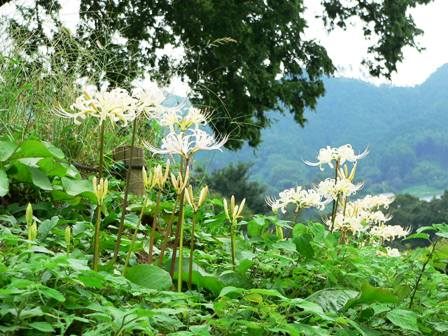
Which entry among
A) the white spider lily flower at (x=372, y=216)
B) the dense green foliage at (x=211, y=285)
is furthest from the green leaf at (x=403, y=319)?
the white spider lily flower at (x=372, y=216)

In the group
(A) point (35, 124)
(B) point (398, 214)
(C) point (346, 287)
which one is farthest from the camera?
(B) point (398, 214)

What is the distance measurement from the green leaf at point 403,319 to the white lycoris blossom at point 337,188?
39.1 inches

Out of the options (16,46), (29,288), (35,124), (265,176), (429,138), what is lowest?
(29,288)

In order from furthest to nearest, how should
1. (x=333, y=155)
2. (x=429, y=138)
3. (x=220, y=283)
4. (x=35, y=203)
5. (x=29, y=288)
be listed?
(x=429, y=138), (x=35, y=203), (x=333, y=155), (x=220, y=283), (x=29, y=288)

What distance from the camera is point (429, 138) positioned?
268 feet

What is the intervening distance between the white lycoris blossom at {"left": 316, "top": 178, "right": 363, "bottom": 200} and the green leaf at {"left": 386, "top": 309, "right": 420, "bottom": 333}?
3.26ft

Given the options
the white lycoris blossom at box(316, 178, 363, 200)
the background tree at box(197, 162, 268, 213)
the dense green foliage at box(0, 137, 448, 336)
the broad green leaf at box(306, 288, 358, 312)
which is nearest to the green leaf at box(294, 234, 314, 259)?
the dense green foliage at box(0, 137, 448, 336)

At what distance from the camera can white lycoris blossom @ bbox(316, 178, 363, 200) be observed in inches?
122

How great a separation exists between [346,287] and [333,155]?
757 mm

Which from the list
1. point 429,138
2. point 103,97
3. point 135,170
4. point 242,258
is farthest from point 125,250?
point 429,138

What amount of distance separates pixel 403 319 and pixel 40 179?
1787 millimetres

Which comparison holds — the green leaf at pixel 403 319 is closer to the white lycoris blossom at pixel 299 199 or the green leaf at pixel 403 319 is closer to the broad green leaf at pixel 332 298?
the broad green leaf at pixel 332 298

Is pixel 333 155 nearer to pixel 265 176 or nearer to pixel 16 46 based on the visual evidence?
pixel 16 46

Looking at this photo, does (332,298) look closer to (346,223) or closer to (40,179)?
(346,223)
